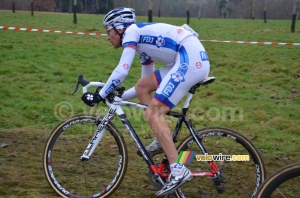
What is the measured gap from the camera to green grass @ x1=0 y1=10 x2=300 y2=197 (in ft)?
19.7

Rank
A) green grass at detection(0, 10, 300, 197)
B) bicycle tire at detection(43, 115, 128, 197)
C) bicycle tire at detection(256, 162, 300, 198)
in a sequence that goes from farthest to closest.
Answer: green grass at detection(0, 10, 300, 197)
bicycle tire at detection(43, 115, 128, 197)
bicycle tire at detection(256, 162, 300, 198)

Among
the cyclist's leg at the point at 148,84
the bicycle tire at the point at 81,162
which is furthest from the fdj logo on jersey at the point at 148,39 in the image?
the bicycle tire at the point at 81,162

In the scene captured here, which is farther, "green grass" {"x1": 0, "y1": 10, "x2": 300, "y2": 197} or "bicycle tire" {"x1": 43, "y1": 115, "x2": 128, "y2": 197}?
"green grass" {"x1": 0, "y1": 10, "x2": 300, "y2": 197}

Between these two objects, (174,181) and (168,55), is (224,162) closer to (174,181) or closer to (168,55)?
(174,181)

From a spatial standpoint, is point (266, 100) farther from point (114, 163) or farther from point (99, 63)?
point (99, 63)

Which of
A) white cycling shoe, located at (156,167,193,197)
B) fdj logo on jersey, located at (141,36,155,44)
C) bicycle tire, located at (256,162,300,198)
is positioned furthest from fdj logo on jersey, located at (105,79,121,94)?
bicycle tire, located at (256,162,300,198)

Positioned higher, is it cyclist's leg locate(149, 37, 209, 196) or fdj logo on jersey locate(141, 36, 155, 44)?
fdj logo on jersey locate(141, 36, 155, 44)

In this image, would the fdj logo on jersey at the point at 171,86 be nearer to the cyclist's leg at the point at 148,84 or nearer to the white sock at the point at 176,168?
the cyclist's leg at the point at 148,84

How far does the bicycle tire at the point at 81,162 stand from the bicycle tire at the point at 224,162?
879 millimetres

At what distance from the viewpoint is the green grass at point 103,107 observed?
6.01m

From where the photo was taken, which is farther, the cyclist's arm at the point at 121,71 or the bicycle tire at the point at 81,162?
the bicycle tire at the point at 81,162

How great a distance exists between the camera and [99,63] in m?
14.6

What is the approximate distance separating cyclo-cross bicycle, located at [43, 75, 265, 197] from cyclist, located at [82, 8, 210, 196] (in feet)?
0.56

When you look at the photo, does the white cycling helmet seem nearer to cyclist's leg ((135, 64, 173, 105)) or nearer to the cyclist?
the cyclist
